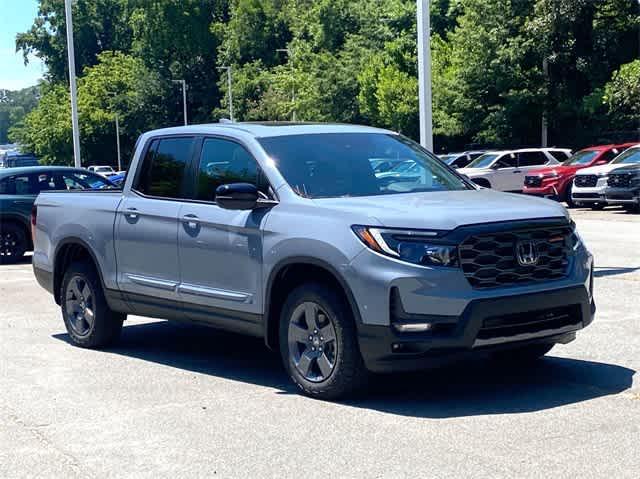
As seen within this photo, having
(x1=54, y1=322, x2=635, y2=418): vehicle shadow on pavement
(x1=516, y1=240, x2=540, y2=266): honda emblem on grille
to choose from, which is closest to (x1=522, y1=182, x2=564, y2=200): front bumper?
(x1=54, y1=322, x2=635, y2=418): vehicle shadow on pavement

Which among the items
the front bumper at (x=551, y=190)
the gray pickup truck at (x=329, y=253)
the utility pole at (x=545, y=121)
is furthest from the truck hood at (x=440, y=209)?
the utility pole at (x=545, y=121)

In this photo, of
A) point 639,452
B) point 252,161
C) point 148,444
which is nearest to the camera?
point 639,452

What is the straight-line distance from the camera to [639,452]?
5.64 meters

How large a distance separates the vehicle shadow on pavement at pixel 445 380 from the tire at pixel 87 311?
0.64 feet

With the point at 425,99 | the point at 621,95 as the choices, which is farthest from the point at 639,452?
the point at 621,95

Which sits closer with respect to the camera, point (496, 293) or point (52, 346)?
point (496, 293)

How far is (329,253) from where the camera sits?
684cm

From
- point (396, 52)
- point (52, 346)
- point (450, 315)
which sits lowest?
point (52, 346)

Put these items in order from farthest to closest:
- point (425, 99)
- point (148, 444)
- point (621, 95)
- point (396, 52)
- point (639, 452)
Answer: point (396, 52) < point (621, 95) < point (425, 99) < point (148, 444) < point (639, 452)

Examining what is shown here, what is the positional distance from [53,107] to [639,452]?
9007 cm

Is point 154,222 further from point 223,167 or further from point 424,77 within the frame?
point 424,77

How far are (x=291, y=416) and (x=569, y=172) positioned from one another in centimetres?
2580

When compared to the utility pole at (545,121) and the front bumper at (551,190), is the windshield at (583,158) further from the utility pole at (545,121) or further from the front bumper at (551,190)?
the utility pole at (545,121)

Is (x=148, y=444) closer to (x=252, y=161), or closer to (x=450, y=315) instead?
(x=450, y=315)
